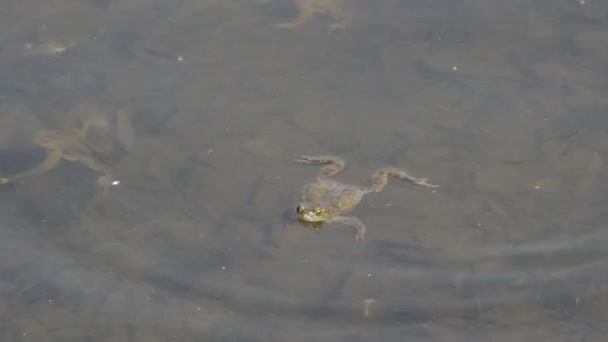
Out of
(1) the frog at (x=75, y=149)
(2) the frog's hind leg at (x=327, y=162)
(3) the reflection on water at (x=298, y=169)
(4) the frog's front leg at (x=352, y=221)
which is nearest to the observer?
(3) the reflection on water at (x=298, y=169)

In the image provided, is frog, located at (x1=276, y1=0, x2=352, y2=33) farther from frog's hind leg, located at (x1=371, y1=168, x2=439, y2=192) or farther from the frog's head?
the frog's head

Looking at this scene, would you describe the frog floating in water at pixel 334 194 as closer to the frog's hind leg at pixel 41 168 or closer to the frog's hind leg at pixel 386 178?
the frog's hind leg at pixel 386 178

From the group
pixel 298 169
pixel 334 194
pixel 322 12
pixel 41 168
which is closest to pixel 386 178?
pixel 334 194

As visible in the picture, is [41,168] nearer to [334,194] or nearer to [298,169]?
[298,169]

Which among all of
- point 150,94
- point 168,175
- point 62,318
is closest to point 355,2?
point 150,94

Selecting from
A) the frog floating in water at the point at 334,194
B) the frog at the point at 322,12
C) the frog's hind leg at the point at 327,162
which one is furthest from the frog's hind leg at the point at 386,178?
the frog at the point at 322,12

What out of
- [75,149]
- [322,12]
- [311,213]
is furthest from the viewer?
[322,12]
